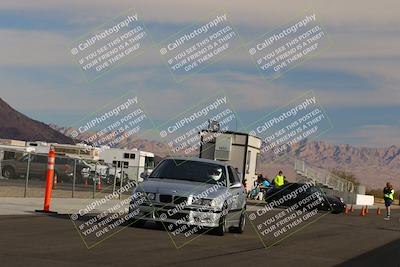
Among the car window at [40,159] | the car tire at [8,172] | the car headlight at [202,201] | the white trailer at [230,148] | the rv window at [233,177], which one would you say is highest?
the rv window at [233,177]

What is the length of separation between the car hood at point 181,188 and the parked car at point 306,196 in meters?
21.6

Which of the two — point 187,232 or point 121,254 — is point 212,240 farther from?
point 121,254

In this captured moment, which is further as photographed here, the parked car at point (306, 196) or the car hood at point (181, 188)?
the parked car at point (306, 196)

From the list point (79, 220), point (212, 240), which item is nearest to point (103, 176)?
point (79, 220)

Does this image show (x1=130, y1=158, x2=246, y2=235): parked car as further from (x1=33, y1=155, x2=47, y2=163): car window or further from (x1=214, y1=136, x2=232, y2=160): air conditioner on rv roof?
(x1=214, y1=136, x2=232, y2=160): air conditioner on rv roof

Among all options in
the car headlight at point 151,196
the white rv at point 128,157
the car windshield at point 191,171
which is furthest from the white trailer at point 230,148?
the car headlight at point 151,196

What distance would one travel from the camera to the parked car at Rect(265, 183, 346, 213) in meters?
37.6

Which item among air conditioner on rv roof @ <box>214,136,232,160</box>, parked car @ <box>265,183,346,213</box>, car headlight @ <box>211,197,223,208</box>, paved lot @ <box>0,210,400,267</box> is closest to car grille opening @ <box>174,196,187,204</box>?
car headlight @ <box>211,197,223,208</box>

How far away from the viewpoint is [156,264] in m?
10.7

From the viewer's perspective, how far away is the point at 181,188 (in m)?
16.2

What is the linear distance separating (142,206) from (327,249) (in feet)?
11.8

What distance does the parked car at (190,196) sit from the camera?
16.0 metres

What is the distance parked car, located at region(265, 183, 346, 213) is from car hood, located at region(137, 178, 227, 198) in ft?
70.7

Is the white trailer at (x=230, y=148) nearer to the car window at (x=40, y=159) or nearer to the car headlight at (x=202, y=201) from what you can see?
the car window at (x=40, y=159)
